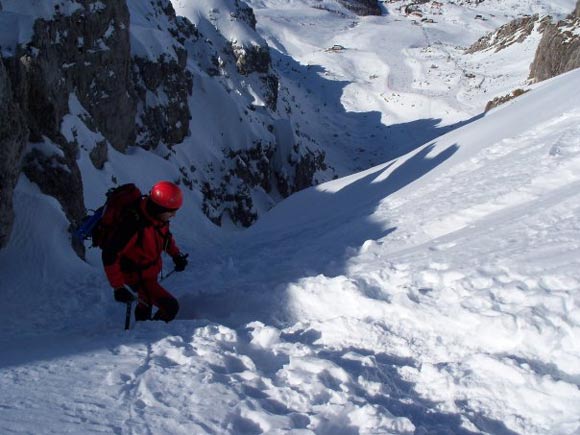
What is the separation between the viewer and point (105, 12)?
589 inches

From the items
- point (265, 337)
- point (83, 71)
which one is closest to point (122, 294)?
point (265, 337)

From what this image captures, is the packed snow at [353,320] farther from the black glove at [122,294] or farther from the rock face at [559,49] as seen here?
the rock face at [559,49]

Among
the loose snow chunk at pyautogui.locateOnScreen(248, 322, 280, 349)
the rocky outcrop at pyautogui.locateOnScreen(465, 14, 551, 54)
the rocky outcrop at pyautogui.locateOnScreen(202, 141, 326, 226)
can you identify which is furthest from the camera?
the rocky outcrop at pyautogui.locateOnScreen(465, 14, 551, 54)

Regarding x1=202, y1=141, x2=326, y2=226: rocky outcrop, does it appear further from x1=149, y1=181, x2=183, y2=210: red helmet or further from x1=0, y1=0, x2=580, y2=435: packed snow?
x1=149, y1=181, x2=183, y2=210: red helmet

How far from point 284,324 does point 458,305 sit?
5.04ft

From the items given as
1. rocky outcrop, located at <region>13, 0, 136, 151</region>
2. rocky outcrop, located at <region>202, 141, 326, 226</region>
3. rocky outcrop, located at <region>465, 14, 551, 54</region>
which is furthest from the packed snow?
rocky outcrop, located at <region>465, 14, 551, 54</region>

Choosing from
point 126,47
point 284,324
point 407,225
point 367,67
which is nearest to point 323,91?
point 367,67

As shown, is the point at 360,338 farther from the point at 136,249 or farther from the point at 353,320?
the point at 136,249

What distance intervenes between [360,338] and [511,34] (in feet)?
138

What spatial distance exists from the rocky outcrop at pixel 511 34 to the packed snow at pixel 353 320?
32321 millimetres

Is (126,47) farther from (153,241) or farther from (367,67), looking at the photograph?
(367,67)

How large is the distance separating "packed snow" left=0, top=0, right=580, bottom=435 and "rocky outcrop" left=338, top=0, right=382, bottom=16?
50243mm

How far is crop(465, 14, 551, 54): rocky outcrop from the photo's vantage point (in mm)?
38625

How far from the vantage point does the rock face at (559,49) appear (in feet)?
74.2
